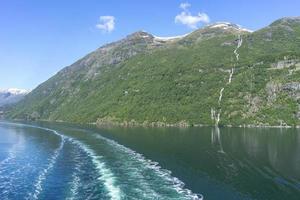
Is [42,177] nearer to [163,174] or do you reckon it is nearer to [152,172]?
[152,172]

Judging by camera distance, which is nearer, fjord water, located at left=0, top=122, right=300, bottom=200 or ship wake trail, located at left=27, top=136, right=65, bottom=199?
ship wake trail, located at left=27, top=136, right=65, bottom=199

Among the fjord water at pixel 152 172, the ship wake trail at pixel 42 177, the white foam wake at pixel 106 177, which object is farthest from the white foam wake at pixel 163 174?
the ship wake trail at pixel 42 177

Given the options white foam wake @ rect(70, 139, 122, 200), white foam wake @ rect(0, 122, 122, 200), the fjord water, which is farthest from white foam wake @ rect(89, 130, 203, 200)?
white foam wake @ rect(0, 122, 122, 200)

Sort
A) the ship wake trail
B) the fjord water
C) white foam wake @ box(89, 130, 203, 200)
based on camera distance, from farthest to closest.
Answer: the fjord water
the ship wake trail
white foam wake @ box(89, 130, 203, 200)

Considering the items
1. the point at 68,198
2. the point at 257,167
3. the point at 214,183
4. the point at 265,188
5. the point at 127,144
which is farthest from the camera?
the point at 127,144

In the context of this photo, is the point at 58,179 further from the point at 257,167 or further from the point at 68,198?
the point at 257,167

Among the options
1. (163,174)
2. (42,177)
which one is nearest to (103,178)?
(42,177)

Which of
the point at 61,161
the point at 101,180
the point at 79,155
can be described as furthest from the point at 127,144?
the point at 101,180

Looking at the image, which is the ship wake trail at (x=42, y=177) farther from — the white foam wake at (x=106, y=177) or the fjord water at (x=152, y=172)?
the white foam wake at (x=106, y=177)

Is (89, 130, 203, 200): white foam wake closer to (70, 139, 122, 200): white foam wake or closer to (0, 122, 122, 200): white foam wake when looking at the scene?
(70, 139, 122, 200): white foam wake
